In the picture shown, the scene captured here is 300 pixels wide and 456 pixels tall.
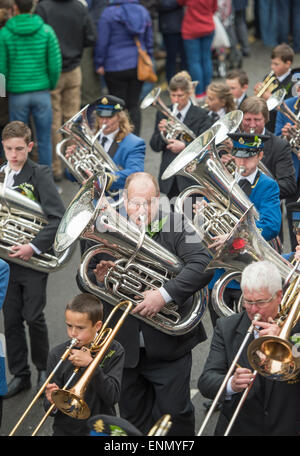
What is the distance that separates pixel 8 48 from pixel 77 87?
148cm

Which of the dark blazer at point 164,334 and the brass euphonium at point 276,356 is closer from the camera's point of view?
the brass euphonium at point 276,356

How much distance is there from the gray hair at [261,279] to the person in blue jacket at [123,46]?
6.49 metres

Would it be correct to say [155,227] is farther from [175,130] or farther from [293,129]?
[293,129]

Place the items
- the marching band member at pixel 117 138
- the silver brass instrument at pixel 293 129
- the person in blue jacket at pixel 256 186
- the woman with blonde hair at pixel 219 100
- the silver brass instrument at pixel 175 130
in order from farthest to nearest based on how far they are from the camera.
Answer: the woman with blonde hair at pixel 219 100
the silver brass instrument at pixel 175 130
the silver brass instrument at pixel 293 129
the marching band member at pixel 117 138
the person in blue jacket at pixel 256 186

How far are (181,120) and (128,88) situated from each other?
2.90m

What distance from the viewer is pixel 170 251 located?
5.09 m

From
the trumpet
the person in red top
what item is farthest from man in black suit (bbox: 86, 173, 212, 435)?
the person in red top

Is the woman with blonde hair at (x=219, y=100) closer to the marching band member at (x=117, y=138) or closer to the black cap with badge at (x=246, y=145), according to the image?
the marching band member at (x=117, y=138)

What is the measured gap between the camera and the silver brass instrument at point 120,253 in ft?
15.9

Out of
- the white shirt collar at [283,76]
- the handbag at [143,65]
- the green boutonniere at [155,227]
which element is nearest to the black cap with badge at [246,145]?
the green boutonniere at [155,227]

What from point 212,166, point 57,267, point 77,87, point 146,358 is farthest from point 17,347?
point 77,87

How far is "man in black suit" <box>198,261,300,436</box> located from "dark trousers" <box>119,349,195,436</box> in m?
0.92

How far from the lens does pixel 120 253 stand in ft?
16.2
